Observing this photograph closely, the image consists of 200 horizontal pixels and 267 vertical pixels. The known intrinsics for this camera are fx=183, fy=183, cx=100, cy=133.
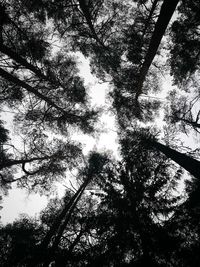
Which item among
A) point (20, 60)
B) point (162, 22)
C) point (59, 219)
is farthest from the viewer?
point (59, 219)

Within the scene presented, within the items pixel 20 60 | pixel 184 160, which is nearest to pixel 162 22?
pixel 20 60

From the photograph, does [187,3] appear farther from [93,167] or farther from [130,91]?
[93,167]

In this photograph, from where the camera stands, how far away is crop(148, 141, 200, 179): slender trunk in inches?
372

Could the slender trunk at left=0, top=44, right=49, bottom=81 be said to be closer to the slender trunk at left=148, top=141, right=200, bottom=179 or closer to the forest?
the forest

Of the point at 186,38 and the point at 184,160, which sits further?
the point at 184,160

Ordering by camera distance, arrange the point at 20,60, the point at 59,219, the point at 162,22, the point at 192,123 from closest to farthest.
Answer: the point at 162,22, the point at 20,60, the point at 59,219, the point at 192,123

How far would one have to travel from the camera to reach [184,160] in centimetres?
1046

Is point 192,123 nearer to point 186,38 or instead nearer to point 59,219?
point 186,38

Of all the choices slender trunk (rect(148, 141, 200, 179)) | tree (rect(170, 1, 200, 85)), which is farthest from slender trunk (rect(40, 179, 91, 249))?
tree (rect(170, 1, 200, 85))

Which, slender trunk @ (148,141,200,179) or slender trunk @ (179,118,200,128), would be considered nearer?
slender trunk @ (148,141,200,179)

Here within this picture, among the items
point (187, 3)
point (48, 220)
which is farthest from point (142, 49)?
point (48, 220)

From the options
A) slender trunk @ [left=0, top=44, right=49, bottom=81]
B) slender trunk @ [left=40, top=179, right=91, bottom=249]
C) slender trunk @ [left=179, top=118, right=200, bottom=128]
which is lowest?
slender trunk @ [left=40, top=179, right=91, bottom=249]

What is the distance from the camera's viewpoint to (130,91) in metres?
12.9

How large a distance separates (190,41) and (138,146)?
6.73 m
